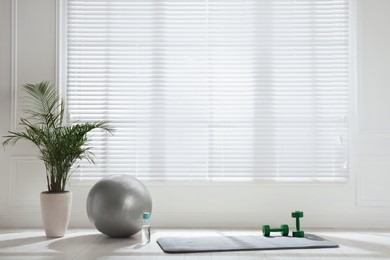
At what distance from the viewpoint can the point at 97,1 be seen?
5.96 m

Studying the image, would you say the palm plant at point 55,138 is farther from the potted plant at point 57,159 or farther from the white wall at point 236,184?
the white wall at point 236,184

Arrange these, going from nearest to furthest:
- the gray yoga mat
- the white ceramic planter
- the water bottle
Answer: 1. the gray yoga mat
2. the water bottle
3. the white ceramic planter

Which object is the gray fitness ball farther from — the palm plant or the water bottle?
the palm plant

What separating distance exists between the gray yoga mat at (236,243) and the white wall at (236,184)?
0.78 meters

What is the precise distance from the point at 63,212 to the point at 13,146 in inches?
42.3

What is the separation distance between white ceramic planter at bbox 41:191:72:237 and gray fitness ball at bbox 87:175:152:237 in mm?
327

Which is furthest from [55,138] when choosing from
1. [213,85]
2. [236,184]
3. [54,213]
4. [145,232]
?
[236,184]

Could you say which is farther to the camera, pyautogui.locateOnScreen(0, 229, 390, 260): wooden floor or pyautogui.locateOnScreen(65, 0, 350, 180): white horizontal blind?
pyautogui.locateOnScreen(65, 0, 350, 180): white horizontal blind

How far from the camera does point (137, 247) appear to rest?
4621 mm

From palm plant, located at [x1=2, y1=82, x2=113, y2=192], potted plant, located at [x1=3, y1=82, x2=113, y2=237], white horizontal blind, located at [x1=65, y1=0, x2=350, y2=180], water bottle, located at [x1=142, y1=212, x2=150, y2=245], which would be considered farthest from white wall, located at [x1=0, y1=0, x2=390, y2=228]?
water bottle, located at [x1=142, y1=212, x2=150, y2=245]

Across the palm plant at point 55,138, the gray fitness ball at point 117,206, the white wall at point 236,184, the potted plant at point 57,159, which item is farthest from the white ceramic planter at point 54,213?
the white wall at point 236,184

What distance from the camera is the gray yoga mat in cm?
450

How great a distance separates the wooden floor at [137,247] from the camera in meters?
4.24

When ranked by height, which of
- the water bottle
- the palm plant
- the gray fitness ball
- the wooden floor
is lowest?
the wooden floor
